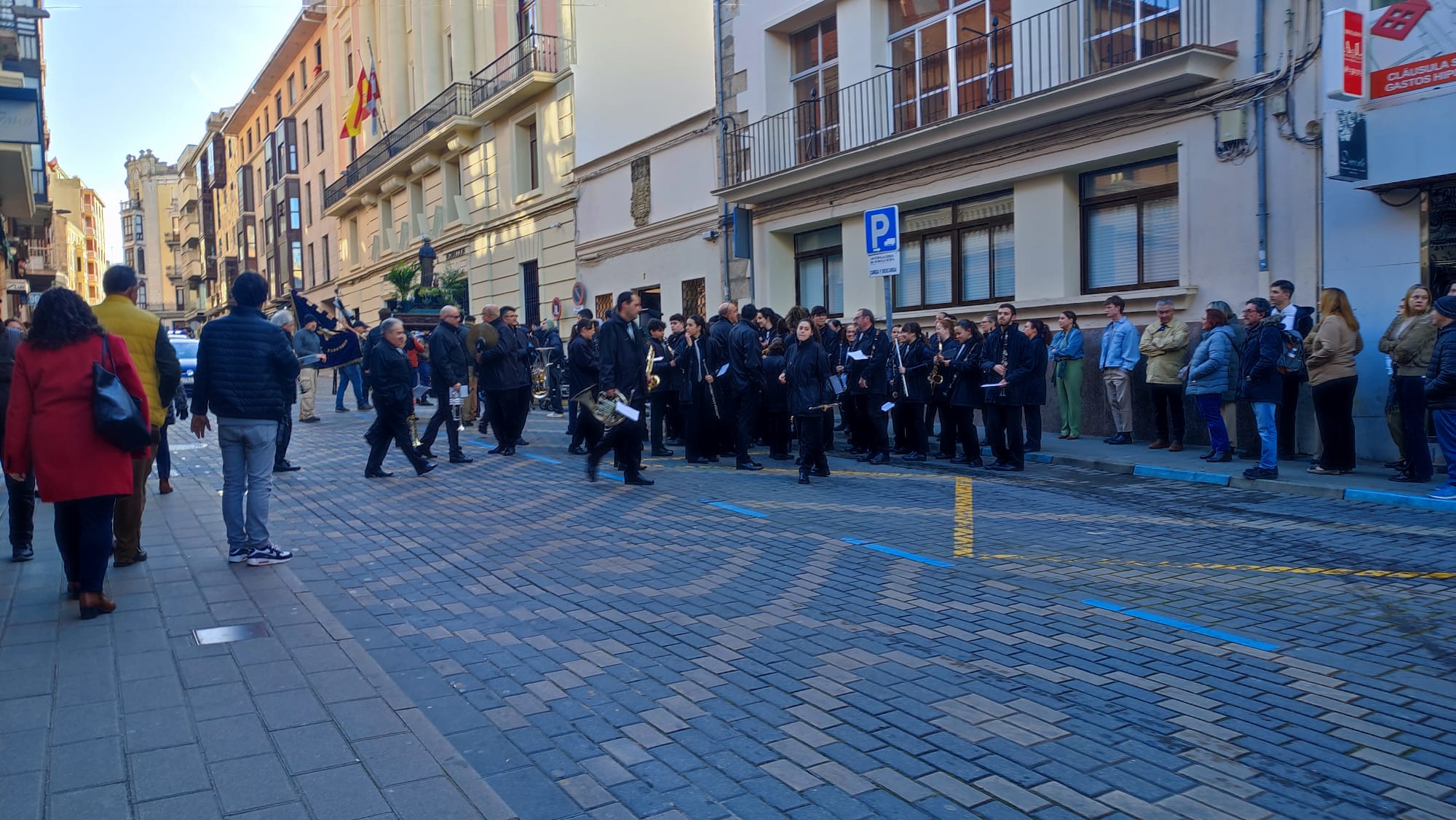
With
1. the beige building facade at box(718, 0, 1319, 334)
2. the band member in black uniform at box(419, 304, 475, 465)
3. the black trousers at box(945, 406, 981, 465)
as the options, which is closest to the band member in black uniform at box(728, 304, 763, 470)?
the black trousers at box(945, 406, 981, 465)

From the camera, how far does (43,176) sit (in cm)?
2580

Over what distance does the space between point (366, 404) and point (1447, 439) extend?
A: 18.7 m

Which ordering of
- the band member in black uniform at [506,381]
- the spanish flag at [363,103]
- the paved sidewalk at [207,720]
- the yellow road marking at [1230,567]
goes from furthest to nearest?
1. the spanish flag at [363,103]
2. the band member in black uniform at [506,381]
3. the yellow road marking at [1230,567]
4. the paved sidewalk at [207,720]

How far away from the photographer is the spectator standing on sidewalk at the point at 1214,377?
1133 cm

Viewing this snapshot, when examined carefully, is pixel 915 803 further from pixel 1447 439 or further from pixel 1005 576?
pixel 1447 439

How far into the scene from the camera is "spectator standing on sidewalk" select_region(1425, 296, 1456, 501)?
337 inches

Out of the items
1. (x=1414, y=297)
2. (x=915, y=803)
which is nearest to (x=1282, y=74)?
(x=1414, y=297)

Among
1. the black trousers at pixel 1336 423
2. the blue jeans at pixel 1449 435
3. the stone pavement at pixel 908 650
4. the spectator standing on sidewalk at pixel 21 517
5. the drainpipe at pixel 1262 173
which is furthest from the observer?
the drainpipe at pixel 1262 173

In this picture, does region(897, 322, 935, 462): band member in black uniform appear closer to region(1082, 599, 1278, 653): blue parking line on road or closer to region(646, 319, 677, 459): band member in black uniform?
region(646, 319, 677, 459): band member in black uniform

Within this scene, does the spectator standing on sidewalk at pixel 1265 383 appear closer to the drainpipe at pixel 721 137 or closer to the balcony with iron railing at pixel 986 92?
the balcony with iron railing at pixel 986 92

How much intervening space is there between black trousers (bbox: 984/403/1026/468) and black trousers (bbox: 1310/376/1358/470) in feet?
9.59

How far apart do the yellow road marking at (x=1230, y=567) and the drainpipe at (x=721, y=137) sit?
14374mm

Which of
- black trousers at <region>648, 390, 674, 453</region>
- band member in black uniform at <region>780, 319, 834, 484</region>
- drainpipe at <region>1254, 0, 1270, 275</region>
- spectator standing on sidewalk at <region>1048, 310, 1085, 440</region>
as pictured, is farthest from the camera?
spectator standing on sidewalk at <region>1048, 310, 1085, 440</region>

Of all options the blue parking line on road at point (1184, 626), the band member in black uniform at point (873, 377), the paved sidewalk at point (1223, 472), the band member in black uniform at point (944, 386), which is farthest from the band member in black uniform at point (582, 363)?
the blue parking line on road at point (1184, 626)
